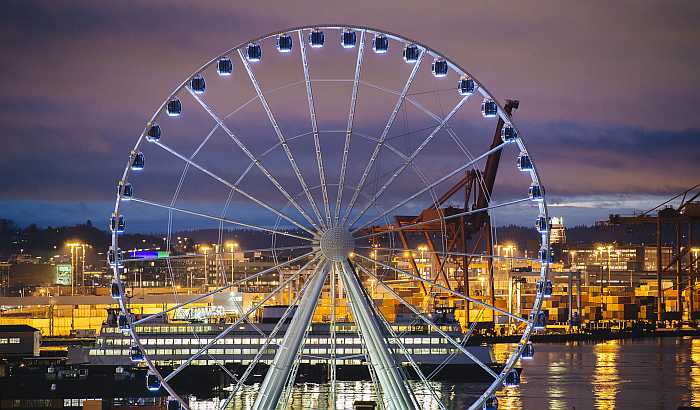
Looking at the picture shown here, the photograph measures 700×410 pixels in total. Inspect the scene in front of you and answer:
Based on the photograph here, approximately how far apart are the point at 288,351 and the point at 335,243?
3704 millimetres

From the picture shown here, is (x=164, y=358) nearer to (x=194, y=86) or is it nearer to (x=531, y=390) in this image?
(x=531, y=390)

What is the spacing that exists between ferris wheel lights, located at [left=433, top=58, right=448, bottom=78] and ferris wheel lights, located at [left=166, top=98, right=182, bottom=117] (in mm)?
8565

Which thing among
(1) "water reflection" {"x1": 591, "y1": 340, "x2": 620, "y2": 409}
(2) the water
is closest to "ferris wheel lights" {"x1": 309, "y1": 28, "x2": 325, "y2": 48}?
(2) the water

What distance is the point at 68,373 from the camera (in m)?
74.4

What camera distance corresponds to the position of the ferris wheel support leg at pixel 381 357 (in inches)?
1554

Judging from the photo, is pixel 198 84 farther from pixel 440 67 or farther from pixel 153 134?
pixel 440 67

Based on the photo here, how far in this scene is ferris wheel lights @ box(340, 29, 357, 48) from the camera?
140 ft

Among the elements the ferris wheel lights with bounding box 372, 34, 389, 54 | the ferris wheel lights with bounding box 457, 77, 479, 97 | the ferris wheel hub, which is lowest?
the ferris wheel hub

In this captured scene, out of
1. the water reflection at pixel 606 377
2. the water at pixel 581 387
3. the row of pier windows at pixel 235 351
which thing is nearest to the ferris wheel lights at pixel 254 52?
the water at pixel 581 387

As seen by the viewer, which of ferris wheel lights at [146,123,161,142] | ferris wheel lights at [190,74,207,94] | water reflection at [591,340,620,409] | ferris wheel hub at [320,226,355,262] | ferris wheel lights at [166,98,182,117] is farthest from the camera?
water reflection at [591,340,620,409]

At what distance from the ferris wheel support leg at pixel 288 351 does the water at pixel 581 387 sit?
80.9 feet

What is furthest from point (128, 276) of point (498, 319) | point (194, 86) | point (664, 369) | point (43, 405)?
point (194, 86)

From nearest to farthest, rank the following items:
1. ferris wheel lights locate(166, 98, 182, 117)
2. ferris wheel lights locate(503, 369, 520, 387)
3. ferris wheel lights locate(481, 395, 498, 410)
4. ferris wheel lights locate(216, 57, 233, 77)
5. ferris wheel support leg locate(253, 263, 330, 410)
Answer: ferris wheel support leg locate(253, 263, 330, 410) < ferris wheel lights locate(481, 395, 498, 410) < ferris wheel lights locate(503, 369, 520, 387) < ferris wheel lights locate(166, 98, 182, 117) < ferris wheel lights locate(216, 57, 233, 77)

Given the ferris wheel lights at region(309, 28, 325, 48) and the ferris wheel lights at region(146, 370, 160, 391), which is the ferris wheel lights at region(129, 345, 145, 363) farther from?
the ferris wheel lights at region(309, 28, 325, 48)
